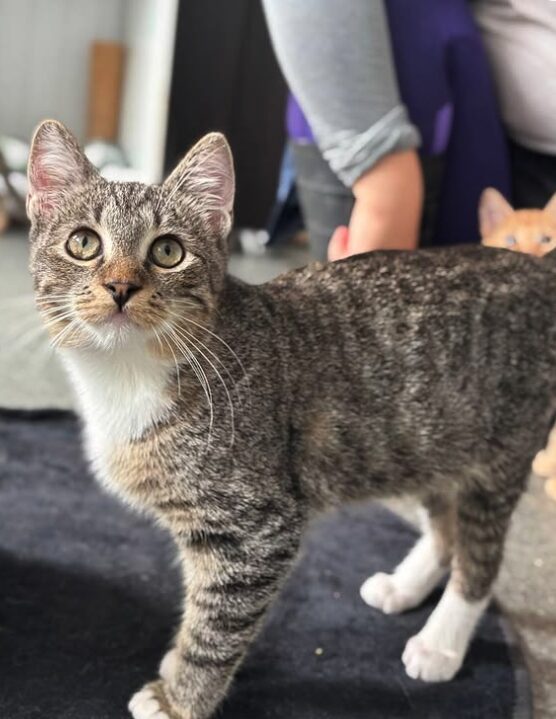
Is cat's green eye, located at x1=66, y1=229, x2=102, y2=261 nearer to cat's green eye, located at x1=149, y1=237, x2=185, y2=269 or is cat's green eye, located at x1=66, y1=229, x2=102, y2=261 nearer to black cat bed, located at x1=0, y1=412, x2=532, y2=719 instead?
cat's green eye, located at x1=149, y1=237, x2=185, y2=269

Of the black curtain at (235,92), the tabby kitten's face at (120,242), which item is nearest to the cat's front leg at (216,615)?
the tabby kitten's face at (120,242)

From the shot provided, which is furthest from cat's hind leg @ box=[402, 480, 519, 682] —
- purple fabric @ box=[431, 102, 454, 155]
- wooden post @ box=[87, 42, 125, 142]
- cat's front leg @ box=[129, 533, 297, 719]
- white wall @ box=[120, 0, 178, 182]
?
wooden post @ box=[87, 42, 125, 142]

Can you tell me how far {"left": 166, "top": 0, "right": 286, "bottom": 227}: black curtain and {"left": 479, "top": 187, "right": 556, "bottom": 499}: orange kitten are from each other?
135 centimetres

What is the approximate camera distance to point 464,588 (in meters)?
1.16

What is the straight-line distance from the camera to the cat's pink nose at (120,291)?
0.81m

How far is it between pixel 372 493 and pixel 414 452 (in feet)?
0.27

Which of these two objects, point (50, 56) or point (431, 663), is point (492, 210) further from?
point (50, 56)

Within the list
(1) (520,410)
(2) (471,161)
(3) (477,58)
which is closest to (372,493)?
(1) (520,410)

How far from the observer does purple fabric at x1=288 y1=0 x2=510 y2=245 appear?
3.92 feet

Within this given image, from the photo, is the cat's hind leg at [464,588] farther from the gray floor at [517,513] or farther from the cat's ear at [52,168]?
the cat's ear at [52,168]

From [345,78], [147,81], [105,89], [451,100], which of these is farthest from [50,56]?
[345,78]

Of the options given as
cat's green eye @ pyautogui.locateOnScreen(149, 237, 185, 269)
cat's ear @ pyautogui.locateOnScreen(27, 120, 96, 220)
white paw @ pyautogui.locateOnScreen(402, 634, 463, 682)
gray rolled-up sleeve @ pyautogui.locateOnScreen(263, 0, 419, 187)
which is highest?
gray rolled-up sleeve @ pyautogui.locateOnScreen(263, 0, 419, 187)

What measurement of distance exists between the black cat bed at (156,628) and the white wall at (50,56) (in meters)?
1.74

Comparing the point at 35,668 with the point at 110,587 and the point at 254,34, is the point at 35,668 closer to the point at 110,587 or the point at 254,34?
the point at 110,587
